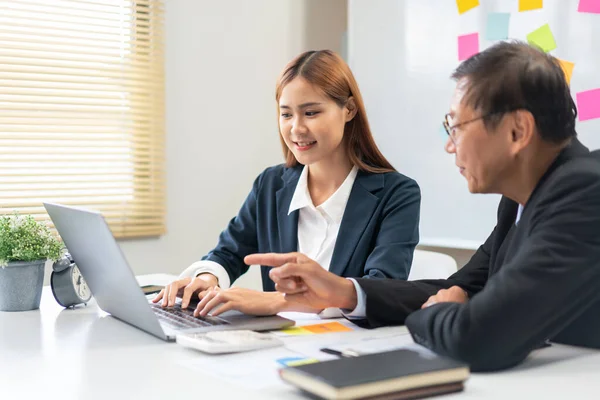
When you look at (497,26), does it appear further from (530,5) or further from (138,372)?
(138,372)

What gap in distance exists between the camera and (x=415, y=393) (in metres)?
0.96

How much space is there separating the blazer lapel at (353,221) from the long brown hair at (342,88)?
75mm

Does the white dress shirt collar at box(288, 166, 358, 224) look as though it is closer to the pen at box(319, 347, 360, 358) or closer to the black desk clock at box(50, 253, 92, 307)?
the black desk clock at box(50, 253, 92, 307)

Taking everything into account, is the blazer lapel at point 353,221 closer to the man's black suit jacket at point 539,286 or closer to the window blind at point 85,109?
the man's black suit jacket at point 539,286

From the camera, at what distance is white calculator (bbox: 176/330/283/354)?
3.97ft

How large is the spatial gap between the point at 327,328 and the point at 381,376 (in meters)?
0.50

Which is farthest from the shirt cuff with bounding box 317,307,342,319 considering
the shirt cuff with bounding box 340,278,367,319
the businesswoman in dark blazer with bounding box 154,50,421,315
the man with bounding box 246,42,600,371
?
the businesswoman in dark blazer with bounding box 154,50,421,315

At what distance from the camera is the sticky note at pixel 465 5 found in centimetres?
285

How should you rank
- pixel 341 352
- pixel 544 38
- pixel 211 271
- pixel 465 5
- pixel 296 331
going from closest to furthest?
pixel 341 352 < pixel 296 331 < pixel 211 271 < pixel 544 38 < pixel 465 5

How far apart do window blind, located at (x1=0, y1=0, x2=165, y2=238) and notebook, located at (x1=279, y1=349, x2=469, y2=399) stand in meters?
2.28

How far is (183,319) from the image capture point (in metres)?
1.46

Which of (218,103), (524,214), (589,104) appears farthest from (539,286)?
(218,103)

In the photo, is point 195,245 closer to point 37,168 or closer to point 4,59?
point 37,168

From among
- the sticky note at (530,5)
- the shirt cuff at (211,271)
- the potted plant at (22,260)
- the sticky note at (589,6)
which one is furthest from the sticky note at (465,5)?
the potted plant at (22,260)
